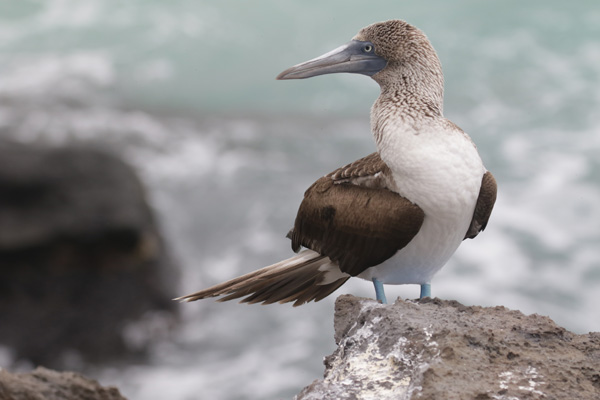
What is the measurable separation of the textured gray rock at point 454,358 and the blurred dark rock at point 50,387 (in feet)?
3.19

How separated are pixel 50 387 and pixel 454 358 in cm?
186

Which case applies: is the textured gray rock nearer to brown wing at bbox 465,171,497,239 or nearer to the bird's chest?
the bird's chest

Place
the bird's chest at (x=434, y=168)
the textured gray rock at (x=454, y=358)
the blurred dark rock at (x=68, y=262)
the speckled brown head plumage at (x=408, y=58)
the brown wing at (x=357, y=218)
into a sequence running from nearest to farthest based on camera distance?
the textured gray rock at (x=454, y=358) < the bird's chest at (x=434, y=168) < the brown wing at (x=357, y=218) < the speckled brown head plumage at (x=408, y=58) < the blurred dark rock at (x=68, y=262)

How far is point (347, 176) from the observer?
5402mm

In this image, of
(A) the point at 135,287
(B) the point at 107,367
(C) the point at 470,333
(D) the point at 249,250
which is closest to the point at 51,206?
(A) the point at 135,287

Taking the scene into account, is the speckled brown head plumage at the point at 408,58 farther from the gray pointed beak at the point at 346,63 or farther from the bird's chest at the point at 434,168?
the bird's chest at the point at 434,168

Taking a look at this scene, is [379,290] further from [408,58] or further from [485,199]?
[408,58]

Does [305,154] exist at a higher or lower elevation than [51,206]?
higher

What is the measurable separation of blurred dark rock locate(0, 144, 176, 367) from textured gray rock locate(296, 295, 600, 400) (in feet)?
24.5

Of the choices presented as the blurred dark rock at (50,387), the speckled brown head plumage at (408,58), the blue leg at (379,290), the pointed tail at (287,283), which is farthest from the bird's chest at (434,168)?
the blurred dark rock at (50,387)

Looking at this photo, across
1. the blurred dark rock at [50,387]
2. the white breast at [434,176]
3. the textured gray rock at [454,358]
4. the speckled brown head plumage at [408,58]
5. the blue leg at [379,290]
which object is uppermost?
the speckled brown head plumage at [408,58]

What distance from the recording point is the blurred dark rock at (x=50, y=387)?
3.43 m

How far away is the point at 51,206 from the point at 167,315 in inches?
90.8

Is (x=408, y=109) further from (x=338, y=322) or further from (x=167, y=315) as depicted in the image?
(x=167, y=315)
